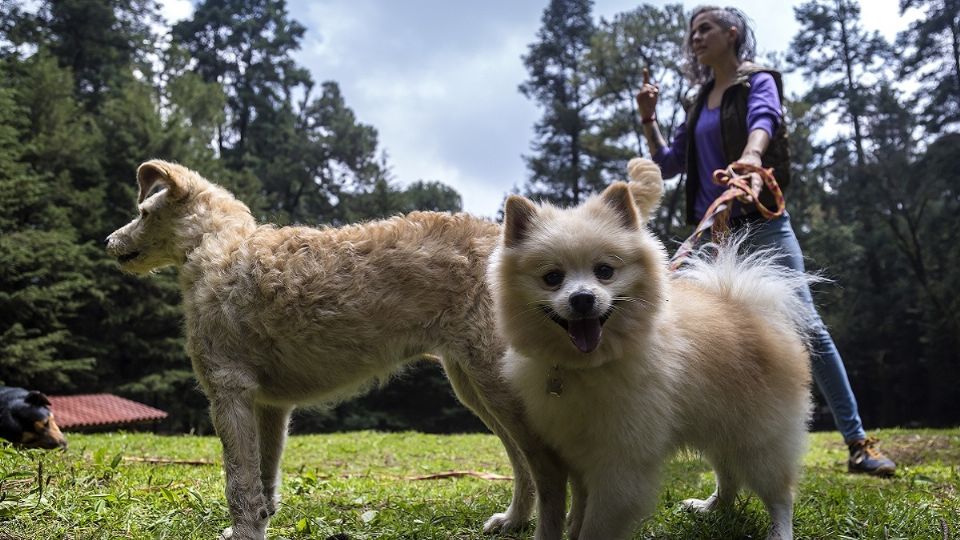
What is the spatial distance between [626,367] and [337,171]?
30.5 meters

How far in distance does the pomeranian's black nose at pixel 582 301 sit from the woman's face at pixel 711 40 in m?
2.82

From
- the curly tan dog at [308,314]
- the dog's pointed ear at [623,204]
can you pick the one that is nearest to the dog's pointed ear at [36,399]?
the curly tan dog at [308,314]

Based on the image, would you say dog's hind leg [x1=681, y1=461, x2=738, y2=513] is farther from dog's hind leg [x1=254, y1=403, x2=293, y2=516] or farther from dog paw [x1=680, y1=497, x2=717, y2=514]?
dog's hind leg [x1=254, y1=403, x2=293, y2=516]

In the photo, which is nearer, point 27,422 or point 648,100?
point 648,100

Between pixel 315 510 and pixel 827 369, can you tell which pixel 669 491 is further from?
pixel 315 510

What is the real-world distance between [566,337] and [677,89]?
23.2m

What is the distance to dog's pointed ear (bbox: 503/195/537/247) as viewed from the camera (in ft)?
9.09

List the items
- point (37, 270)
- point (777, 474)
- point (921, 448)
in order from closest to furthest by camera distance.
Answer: point (777, 474) < point (921, 448) < point (37, 270)

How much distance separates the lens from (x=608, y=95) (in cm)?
2564

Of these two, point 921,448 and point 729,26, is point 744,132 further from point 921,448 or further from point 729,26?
point 921,448

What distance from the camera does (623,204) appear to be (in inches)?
110

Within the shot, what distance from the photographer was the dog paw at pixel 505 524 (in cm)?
357

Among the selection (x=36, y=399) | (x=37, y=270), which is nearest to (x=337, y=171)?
(x=37, y=270)

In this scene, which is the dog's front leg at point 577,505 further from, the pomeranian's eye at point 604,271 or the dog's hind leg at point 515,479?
the pomeranian's eye at point 604,271
